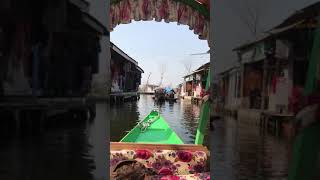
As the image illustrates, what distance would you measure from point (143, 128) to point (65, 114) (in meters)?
3.69

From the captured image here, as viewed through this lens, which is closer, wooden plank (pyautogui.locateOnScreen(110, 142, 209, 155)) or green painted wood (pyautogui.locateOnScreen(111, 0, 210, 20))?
green painted wood (pyautogui.locateOnScreen(111, 0, 210, 20))

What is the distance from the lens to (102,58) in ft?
4.72

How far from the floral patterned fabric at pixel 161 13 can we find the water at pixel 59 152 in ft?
2.15

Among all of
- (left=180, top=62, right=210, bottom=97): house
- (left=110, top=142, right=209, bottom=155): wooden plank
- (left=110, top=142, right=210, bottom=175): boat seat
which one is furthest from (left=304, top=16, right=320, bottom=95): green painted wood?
(left=110, top=142, right=210, bottom=175): boat seat

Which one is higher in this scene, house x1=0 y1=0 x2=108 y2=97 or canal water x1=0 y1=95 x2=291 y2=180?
house x1=0 y1=0 x2=108 y2=97

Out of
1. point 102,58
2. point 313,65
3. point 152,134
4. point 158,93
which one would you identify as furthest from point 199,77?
point 158,93

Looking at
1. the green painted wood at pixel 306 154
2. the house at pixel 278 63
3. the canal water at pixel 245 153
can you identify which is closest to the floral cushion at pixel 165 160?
the canal water at pixel 245 153

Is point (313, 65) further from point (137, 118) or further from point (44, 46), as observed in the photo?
point (137, 118)

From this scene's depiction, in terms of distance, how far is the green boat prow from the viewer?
4.51 metres

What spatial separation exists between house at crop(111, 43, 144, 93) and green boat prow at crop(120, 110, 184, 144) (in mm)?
1854

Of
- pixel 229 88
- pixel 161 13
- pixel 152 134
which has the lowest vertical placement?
pixel 152 134

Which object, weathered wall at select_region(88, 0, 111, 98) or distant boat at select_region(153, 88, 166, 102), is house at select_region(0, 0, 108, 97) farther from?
distant boat at select_region(153, 88, 166, 102)

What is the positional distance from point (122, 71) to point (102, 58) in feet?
2.12

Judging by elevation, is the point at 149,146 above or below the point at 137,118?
below
